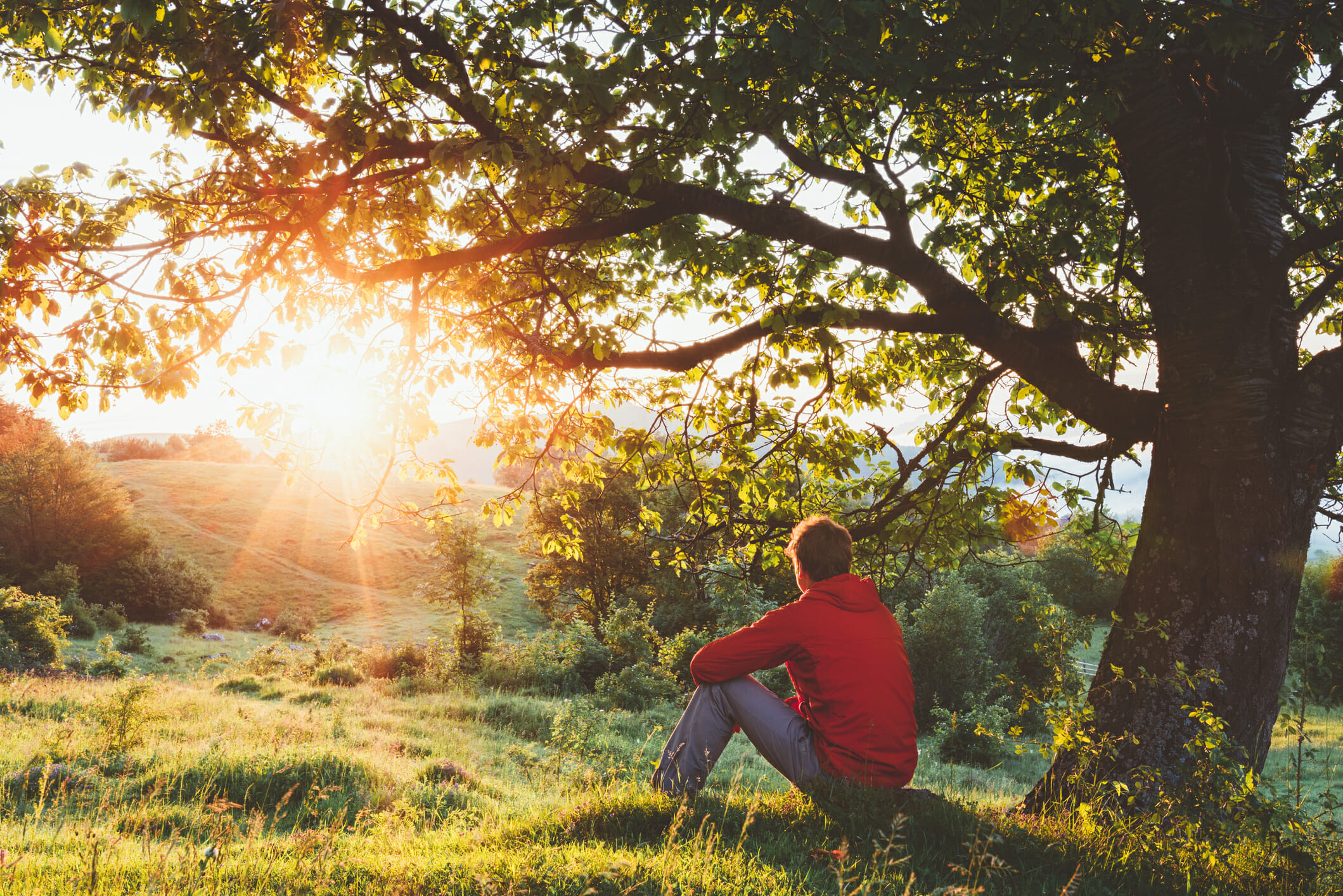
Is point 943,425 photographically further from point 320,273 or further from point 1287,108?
point 320,273

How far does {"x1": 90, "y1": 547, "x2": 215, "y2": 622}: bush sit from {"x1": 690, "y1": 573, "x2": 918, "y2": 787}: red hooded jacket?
41.1 meters

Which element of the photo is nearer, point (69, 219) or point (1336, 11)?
point (1336, 11)

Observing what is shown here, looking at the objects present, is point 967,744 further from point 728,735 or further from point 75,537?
point 75,537

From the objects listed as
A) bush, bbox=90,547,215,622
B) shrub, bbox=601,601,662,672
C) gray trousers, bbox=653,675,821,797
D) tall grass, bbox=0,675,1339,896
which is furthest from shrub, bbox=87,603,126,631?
gray trousers, bbox=653,675,821,797

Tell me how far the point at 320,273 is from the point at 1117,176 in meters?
7.70

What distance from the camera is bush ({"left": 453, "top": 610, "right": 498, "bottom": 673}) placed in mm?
20828

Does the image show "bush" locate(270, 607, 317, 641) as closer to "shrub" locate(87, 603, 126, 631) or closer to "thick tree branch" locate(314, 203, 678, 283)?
"shrub" locate(87, 603, 126, 631)

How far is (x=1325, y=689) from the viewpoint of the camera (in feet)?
10.9

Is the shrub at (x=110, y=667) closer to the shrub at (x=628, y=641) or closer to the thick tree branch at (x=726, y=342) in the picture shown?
the shrub at (x=628, y=641)

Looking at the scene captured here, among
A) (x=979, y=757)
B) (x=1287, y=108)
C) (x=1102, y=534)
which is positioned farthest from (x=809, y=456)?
(x=979, y=757)

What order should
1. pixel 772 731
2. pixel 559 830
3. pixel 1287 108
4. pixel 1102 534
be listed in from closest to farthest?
pixel 559 830 < pixel 772 731 < pixel 1287 108 < pixel 1102 534

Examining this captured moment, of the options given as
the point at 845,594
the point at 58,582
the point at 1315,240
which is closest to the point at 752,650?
the point at 845,594

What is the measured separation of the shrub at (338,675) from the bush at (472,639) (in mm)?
2948

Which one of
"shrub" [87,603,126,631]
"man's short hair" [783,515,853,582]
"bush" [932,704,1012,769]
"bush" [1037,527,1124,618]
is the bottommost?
"shrub" [87,603,126,631]
